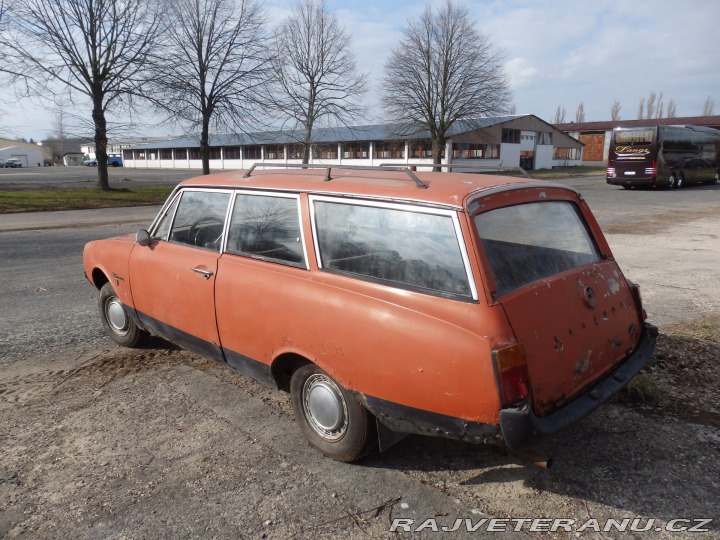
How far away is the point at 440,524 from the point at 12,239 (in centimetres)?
1213

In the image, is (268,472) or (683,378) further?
(683,378)

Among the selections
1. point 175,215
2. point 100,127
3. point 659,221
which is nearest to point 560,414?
point 175,215

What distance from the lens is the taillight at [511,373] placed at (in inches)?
96.8

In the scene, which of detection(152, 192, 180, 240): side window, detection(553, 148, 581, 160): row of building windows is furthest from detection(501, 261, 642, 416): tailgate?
detection(553, 148, 581, 160): row of building windows

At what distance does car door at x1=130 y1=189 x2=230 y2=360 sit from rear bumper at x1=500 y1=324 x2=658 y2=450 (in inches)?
84.0

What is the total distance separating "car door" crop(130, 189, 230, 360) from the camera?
3797 mm

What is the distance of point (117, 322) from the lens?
16.4 feet

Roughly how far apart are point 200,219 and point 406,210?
190cm

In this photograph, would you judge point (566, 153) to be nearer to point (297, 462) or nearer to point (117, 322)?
point (117, 322)

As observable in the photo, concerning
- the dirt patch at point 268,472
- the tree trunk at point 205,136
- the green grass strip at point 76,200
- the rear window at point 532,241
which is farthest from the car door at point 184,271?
the tree trunk at point 205,136

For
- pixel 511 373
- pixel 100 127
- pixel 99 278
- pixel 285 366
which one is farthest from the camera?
pixel 100 127

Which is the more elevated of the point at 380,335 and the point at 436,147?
→ the point at 436,147

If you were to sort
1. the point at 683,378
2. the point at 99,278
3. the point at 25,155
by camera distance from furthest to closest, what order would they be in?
1. the point at 25,155
2. the point at 99,278
3. the point at 683,378

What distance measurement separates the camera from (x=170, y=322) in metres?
4.13
